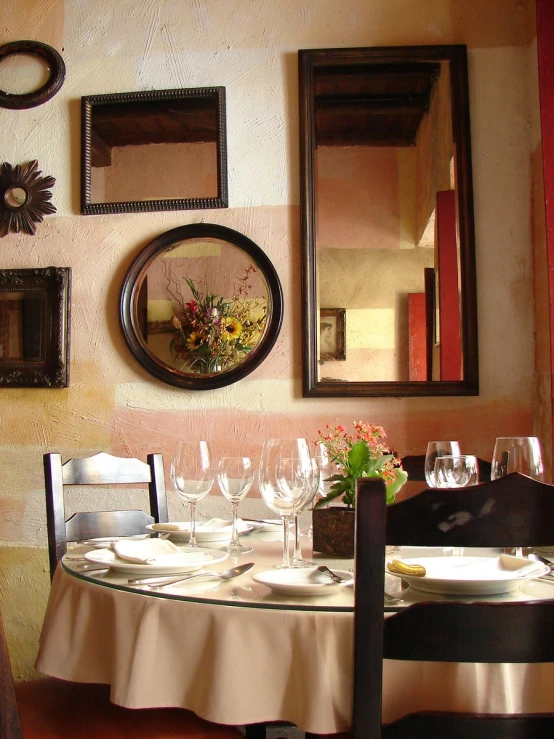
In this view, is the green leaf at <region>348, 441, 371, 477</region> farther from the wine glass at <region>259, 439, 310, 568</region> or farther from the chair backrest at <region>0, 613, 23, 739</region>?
the chair backrest at <region>0, 613, 23, 739</region>

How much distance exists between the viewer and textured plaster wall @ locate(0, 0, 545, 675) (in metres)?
2.66

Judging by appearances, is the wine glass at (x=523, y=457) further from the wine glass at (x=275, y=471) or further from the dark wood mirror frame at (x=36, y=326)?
the dark wood mirror frame at (x=36, y=326)

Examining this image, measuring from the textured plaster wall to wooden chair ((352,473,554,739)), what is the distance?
1839 mm

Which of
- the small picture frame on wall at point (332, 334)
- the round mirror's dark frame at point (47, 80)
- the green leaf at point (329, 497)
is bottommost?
the green leaf at point (329, 497)

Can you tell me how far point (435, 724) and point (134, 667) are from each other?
50cm

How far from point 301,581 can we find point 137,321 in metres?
1.81

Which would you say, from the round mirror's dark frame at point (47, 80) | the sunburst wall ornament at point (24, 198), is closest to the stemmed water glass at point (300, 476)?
the sunburst wall ornament at point (24, 198)

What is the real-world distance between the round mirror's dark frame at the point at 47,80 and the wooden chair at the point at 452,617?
263 cm

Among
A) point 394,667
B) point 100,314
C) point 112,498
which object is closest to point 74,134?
point 100,314

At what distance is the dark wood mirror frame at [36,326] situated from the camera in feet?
9.25

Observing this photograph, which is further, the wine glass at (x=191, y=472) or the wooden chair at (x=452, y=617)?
the wine glass at (x=191, y=472)

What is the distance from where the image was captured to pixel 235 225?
2.79m

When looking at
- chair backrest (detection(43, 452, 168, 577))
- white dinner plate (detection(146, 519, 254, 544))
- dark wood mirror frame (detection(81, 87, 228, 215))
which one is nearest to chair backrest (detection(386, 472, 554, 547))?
white dinner plate (detection(146, 519, 254, 544))

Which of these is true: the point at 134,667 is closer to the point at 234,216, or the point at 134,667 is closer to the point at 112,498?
the point at 112,498
